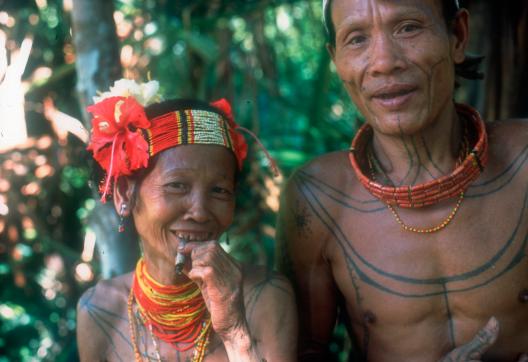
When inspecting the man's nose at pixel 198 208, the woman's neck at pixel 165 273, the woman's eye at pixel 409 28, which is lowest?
the woman's neck at pixel 165 273

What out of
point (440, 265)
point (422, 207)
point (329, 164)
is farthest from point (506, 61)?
point (440, 265)

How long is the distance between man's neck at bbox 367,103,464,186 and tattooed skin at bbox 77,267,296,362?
24.0 inches

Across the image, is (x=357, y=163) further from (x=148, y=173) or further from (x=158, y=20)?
(x=158, y=20)

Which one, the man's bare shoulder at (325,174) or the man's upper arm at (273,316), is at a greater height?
the man's bare shoulder at (325,174)

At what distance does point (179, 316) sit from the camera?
2.60 m

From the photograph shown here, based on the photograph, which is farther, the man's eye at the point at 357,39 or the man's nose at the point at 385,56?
the man's eye at the point at 357,39

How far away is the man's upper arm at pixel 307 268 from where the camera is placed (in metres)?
2.82

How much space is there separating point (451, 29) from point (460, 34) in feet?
0.21

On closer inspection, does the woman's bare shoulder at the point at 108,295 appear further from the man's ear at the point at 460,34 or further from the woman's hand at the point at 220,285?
the man's ear at the point at 460,34

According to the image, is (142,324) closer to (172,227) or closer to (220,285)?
(172,227)

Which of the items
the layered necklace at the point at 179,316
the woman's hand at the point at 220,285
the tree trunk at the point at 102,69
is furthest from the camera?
the tree trunk at the point at 102,69

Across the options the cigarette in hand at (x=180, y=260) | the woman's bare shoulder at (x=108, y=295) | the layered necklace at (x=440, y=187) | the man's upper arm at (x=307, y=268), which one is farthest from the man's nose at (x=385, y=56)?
the woman's bare shoulder at (x=108, y=295)

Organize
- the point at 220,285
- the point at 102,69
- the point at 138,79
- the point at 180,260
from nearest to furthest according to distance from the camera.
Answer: the point at 220,285 → the point at 180,260 → the point at 102,69 → the point at 138,79

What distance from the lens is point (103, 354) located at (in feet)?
8.81
